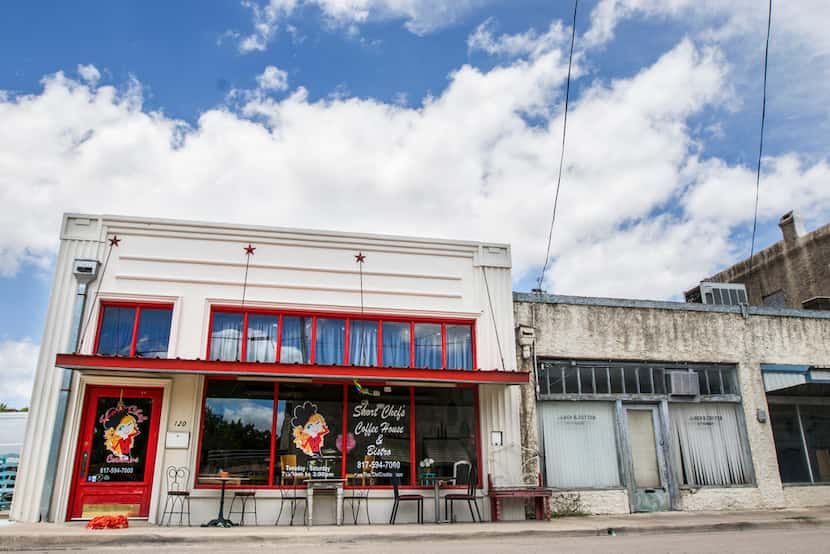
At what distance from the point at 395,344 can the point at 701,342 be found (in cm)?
724

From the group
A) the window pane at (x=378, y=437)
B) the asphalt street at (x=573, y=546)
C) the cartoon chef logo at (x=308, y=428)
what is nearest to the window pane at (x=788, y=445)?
the asphalt street at (x=573, y=546)

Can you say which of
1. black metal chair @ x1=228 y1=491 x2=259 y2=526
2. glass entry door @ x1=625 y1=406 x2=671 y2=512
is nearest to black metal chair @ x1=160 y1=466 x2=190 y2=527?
black metal chair @ x1=228 y1=491 x2=259 y2=526

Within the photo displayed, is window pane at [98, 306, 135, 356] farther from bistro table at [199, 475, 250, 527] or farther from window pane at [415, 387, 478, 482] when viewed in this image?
window pane at [415, 387, 478, 482]

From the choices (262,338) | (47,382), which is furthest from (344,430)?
(47,382)

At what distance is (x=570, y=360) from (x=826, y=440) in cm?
681

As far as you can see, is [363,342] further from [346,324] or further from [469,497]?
[469,497]

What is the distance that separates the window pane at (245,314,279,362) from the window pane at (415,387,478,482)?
298 cm

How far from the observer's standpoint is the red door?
39.3 feet

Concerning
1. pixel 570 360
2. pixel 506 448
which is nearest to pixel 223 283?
pixel 506 448

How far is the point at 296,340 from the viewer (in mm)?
13383

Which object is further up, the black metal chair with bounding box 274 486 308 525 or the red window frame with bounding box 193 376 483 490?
the red window frame with bounding box 193 376 483 490

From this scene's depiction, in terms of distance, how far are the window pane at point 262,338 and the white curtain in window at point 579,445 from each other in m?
5.72

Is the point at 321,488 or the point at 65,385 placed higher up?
the point at 65,385

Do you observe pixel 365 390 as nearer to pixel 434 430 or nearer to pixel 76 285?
pixel 434 430
